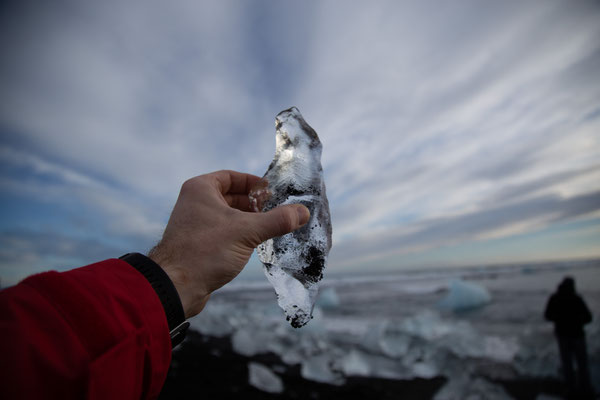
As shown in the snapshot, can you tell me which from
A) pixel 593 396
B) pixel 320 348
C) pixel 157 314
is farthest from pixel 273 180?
pixel 593 396

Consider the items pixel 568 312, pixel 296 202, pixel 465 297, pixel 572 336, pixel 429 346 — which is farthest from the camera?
pixel 465 297

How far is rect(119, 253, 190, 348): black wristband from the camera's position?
120 centimetres

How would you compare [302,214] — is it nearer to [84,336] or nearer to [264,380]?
[84,336]

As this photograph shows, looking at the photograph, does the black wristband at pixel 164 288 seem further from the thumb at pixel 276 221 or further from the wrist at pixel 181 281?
the thumb at pixel 276 221

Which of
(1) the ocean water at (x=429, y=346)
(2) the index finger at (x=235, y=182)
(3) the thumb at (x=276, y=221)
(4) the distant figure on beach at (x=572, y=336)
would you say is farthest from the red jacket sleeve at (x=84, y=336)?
(4) the distant figure on beach at (x=572, y=336)

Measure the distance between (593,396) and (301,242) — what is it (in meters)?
6.42

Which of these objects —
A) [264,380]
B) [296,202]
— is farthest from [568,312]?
[296,202]

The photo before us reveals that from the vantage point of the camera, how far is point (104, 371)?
0.91 m

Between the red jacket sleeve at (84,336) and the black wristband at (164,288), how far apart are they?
1.6 inches

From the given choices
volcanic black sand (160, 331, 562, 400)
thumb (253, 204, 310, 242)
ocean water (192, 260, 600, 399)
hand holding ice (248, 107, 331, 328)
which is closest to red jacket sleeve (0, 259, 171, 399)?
thumb (253, 204, 310, 242)

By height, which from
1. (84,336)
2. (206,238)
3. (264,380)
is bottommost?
(264,380)

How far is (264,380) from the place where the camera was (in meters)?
5.16

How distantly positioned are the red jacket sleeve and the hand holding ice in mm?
798

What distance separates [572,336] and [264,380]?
5.58 m
